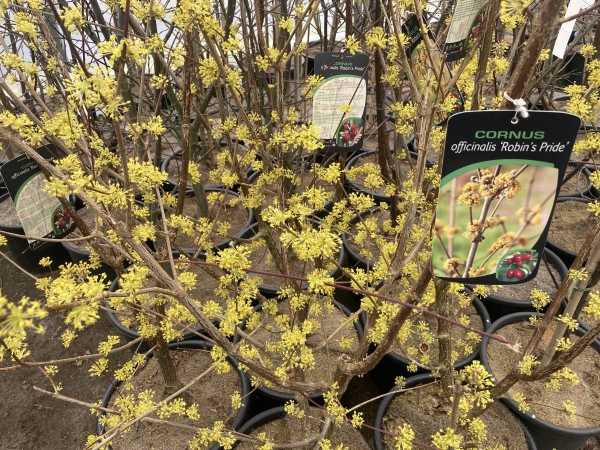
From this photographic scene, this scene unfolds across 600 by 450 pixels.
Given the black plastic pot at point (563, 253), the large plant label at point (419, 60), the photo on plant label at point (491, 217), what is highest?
the large plant label at point (419, 60)

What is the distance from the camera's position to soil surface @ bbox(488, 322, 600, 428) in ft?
7.64

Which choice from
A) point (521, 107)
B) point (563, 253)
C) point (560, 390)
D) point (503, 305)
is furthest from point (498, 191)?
point (563, 253)

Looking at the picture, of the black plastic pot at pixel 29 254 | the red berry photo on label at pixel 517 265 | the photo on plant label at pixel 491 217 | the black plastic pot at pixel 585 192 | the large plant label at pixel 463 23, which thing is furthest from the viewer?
the black plastic pot at pixel 585 192

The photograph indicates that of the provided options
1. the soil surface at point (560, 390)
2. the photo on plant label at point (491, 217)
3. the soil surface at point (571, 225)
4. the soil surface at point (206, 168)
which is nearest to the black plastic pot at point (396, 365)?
the soil surface at point (560, 390)

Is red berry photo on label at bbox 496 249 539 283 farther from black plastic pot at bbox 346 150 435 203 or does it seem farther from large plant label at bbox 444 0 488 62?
black plastic pot at bbox 346 150 435 203

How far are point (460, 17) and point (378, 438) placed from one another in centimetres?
201

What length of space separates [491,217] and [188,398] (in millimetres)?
2120

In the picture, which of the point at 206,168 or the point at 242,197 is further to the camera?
the point at 206,168

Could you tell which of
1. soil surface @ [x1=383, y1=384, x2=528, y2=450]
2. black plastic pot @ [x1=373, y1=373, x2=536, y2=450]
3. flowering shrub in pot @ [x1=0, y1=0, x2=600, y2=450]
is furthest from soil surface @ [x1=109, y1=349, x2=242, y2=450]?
soil surface @ [x1=383, y1=384, x2=528, y2=450]

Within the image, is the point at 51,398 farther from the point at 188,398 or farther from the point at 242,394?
the point at 242,394

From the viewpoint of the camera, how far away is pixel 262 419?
231cm

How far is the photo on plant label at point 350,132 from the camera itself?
2.38 m

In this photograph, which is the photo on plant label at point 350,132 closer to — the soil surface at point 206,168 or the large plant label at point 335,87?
the large plant label at point 335,87

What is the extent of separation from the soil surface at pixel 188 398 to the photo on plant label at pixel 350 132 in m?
1.61
